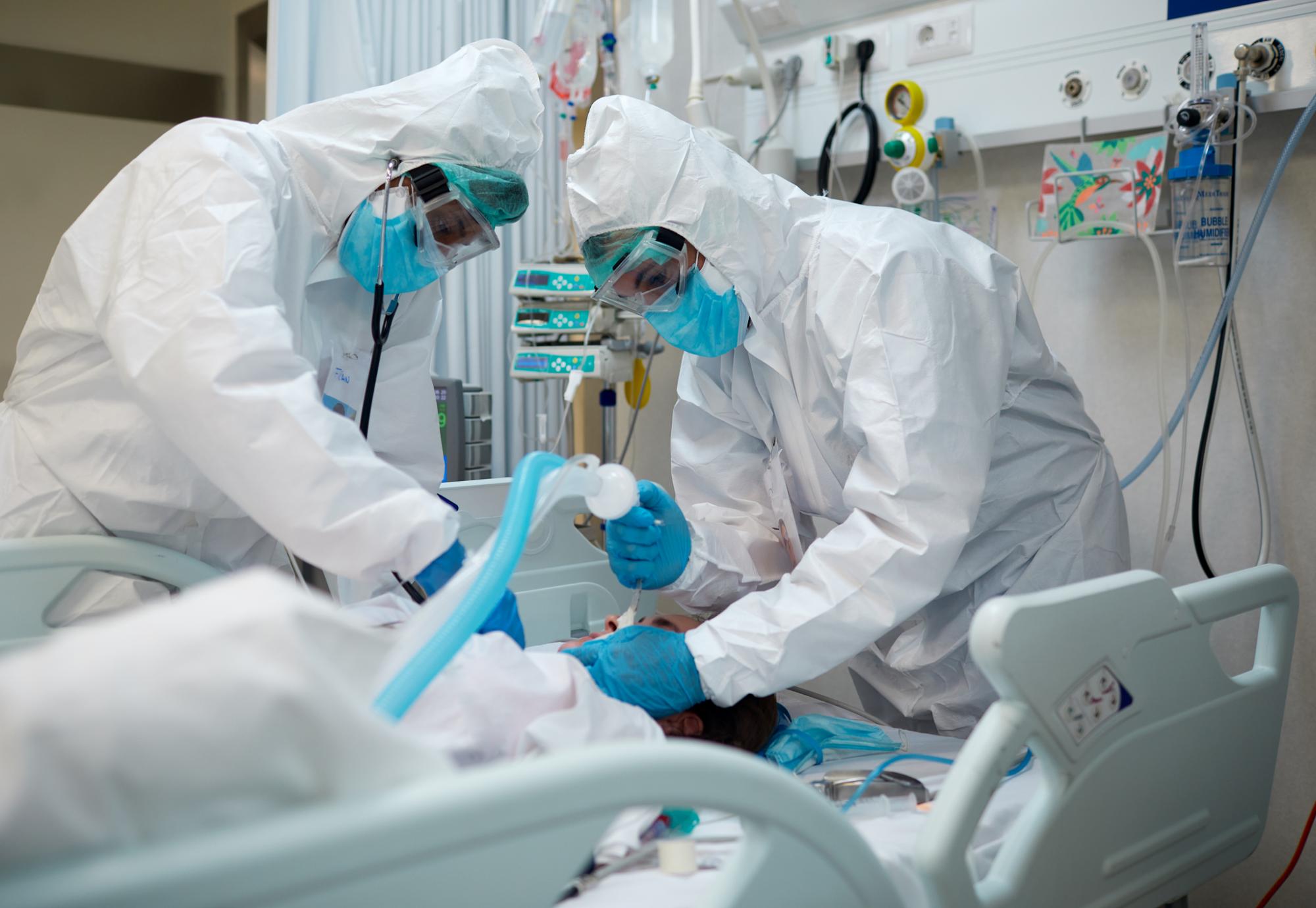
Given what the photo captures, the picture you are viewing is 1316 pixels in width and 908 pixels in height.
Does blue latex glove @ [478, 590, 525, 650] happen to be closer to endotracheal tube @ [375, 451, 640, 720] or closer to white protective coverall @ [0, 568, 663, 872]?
endotracheal tube @ [375, 451, 640, 720]

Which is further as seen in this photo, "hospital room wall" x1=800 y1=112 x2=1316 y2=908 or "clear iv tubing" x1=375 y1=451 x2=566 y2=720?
"hospital room wall" x1=800 y1=112 x2=1316 y2=908

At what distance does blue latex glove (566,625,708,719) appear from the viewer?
1429 mm

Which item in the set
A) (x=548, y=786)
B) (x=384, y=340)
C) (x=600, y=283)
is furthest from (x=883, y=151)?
(x=548, y=786)

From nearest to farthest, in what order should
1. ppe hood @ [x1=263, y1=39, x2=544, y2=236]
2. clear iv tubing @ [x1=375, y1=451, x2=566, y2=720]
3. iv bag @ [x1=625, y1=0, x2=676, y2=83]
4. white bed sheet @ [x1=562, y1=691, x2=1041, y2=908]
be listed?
clear iv tubing @ [x1=375, y1=451, x2=566, y2=720]
white bed sheet @ [x1=562, y1=691, x2=1041, y2=908]
ppe hood @ [x1=263, y1=39, x2=544, y2=236]
iv bag @ [x1=625, y1=0, x2=676, y2=83]

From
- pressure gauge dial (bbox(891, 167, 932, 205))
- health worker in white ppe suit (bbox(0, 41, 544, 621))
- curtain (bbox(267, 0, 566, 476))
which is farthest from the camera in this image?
curtain (bbox(267, 0, 566, 476))

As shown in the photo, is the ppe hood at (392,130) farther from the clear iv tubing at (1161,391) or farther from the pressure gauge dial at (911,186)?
the clear iv tubing at (1161,391)

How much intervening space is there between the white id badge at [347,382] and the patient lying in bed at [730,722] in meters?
0.61

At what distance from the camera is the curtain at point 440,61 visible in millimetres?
2635

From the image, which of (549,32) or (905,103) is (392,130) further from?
(905,103)

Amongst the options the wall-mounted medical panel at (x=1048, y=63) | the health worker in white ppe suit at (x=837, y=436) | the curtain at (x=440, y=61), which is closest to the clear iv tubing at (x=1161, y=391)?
the wall-mounted medical panel at (x=1048, y=63)

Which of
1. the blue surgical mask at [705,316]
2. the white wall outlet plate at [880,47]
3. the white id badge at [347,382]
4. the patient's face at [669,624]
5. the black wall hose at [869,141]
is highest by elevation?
the white wall outlet plate at [880,47]

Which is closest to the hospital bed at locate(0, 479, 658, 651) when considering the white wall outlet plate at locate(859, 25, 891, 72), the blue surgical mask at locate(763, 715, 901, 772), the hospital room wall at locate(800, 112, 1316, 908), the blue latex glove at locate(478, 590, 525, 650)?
the blue latex glove at locate(478, 590, 525, 650)

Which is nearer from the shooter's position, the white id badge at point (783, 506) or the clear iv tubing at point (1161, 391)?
the white id badge at point (783, 506)

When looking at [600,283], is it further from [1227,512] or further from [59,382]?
[1227,512]
